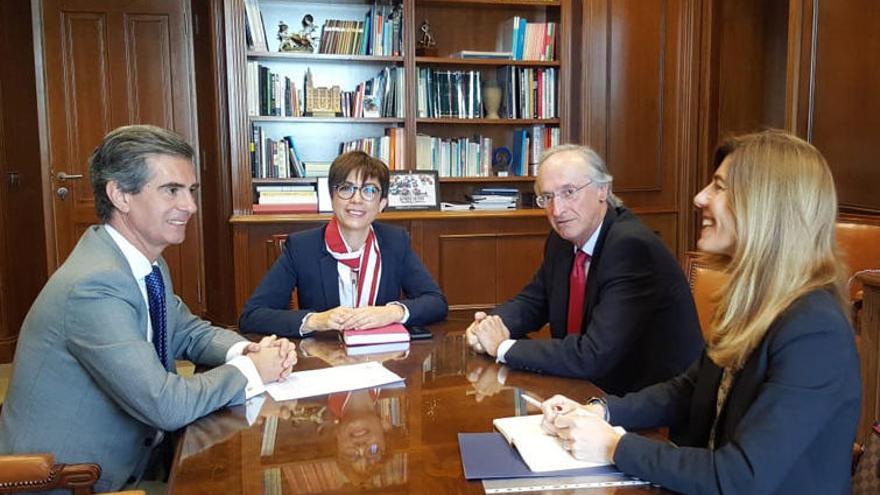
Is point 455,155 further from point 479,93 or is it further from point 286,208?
point 286,208

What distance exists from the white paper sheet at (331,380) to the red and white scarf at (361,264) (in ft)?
2.29

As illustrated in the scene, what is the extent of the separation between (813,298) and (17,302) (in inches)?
187

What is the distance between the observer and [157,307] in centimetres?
173

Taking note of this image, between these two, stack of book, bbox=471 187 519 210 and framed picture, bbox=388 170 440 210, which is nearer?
framed picture, bbox=388 170 440 210

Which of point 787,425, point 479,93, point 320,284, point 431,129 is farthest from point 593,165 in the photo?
point 431,129

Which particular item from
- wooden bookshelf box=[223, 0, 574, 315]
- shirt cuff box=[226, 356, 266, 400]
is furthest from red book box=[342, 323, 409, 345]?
wooden bookshelf box=[223, 0, 574, 315]

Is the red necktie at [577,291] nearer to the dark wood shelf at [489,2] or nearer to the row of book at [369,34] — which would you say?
the row of book at [369,34]

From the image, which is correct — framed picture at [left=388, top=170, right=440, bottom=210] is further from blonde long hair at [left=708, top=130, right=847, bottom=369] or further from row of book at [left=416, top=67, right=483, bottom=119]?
blonde long hair at [left=708, top=130, right=847, bottom=369]

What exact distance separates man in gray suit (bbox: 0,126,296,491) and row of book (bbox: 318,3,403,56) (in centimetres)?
272

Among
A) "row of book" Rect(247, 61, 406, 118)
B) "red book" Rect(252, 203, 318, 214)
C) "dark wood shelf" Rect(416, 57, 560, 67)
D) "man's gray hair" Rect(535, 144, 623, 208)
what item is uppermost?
"dark wood shelf" Rect(416, 57, 560, 67)

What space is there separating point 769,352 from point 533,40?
12.3 feet

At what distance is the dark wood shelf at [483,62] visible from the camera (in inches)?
173

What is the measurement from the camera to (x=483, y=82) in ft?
15.3

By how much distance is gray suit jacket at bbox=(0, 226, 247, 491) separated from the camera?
1455 millimetres
